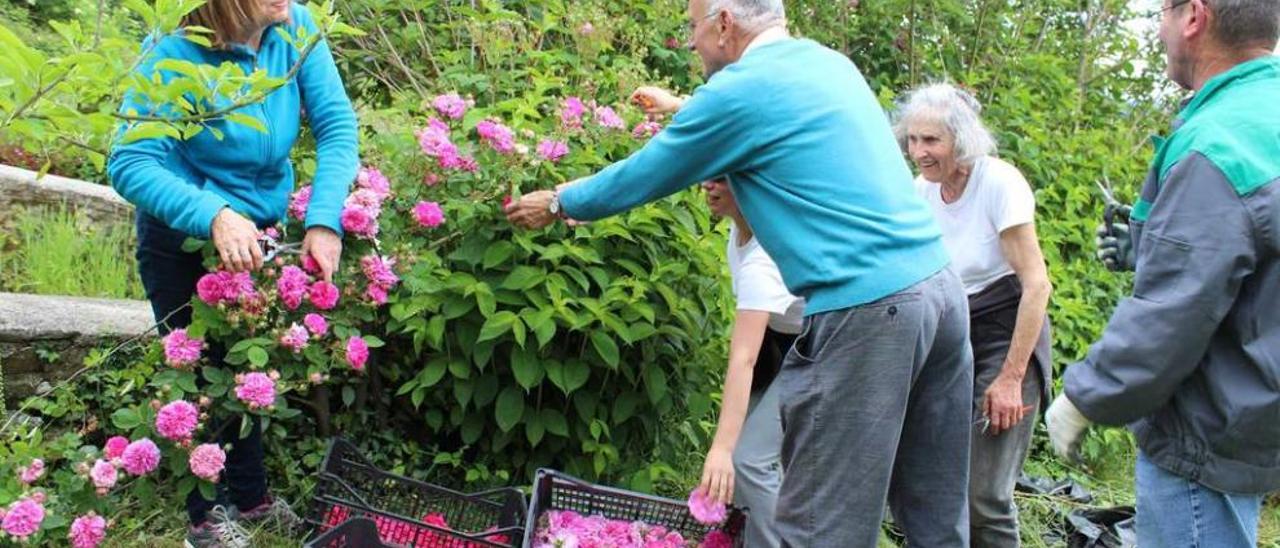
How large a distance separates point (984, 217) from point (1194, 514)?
48.6 inches

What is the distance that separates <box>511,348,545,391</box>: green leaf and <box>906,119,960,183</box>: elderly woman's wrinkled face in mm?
1277

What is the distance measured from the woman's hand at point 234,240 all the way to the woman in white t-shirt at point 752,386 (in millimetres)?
1173

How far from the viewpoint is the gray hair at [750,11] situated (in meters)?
2.73

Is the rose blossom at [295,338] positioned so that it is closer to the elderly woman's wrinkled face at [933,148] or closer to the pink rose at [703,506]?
the pink rose at [703,506]

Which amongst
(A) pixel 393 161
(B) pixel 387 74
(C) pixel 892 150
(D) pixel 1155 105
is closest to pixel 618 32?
(B) pixel 387 74

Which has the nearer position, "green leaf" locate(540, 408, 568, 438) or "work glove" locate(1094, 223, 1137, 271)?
"work glove" locate(1094, 223, 1137, 271)

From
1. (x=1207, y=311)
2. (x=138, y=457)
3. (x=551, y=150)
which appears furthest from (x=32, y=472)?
(x=1207, y=311)

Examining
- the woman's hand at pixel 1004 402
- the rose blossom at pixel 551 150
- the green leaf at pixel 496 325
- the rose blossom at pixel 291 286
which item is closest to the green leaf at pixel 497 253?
the green leaf at pixel 496 325

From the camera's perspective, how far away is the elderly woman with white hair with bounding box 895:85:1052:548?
331 centimetres

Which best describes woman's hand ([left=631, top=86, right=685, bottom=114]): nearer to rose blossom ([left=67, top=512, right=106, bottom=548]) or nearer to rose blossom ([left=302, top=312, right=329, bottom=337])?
rose blossom ([left=302, top=312, right=329, bottom=337])

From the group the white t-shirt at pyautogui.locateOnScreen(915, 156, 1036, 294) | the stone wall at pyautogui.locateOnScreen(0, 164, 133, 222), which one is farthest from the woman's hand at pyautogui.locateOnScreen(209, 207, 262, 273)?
the stone wall at pyautogui.locateOnScreen(0, 164, 133, 222)

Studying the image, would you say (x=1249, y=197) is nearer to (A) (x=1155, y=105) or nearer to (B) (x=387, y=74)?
(B) (x=387, y=74)

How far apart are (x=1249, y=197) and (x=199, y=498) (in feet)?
8.84

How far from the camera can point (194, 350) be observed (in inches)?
116
